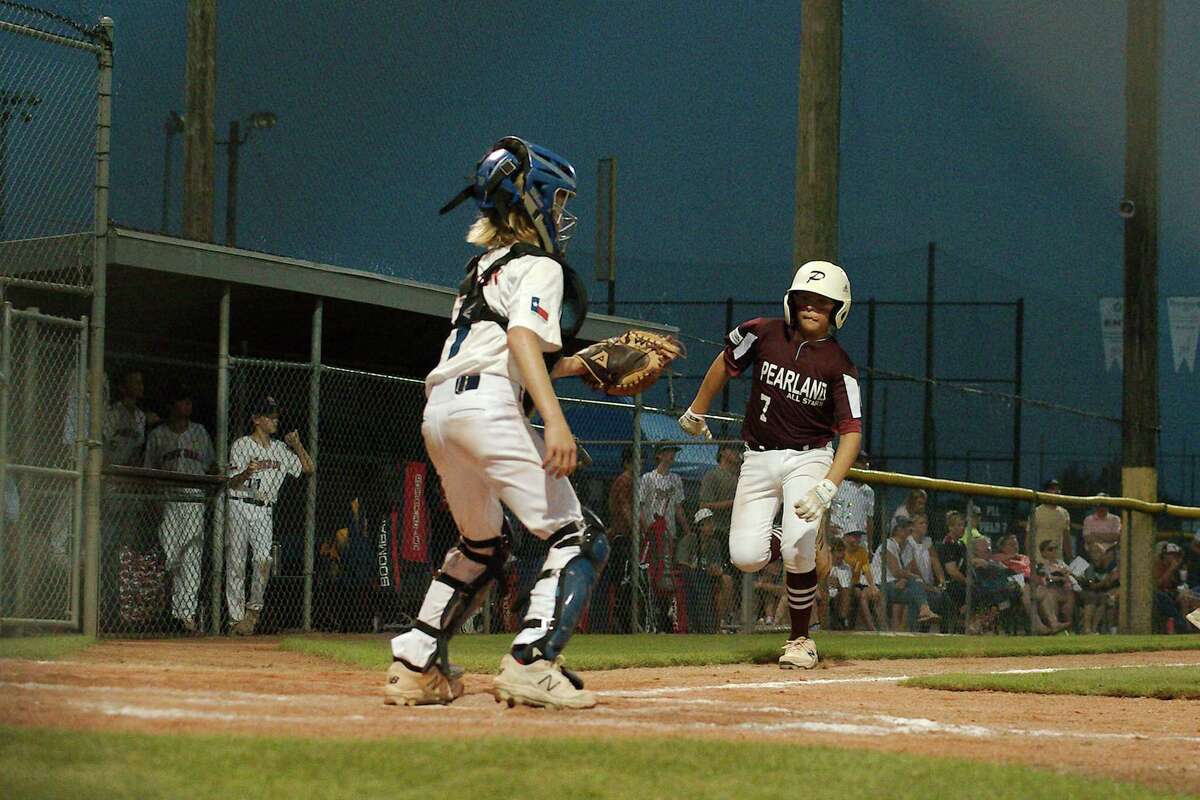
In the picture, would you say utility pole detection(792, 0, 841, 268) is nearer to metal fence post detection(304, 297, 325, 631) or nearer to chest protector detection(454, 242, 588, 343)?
metal fence post detection(304, 297, 325, 631)

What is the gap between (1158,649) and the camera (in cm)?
1301

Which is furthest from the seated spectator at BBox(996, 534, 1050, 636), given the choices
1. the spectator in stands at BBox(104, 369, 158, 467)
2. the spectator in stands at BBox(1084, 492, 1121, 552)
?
the spectator in stands at BBox(104, 369, 158, 467)

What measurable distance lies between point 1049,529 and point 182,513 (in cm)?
894

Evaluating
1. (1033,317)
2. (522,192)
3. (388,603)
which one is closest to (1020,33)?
(1033,317)

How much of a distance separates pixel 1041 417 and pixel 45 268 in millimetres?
19069

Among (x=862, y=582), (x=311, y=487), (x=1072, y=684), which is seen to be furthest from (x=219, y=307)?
(x=1072, y=684)

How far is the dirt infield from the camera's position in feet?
15.8

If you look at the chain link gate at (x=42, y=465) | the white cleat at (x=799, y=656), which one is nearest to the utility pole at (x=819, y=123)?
the white cleat at (x=799, y=656)

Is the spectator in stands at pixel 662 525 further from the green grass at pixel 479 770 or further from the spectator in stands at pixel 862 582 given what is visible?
the green grass at pixel 479 770

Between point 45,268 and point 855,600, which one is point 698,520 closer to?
point 855,600

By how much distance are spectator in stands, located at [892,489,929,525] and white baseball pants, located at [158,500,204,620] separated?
21.3 feet

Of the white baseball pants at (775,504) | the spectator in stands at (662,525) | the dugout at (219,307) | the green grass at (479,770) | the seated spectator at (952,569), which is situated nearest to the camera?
the green grass at (479,770)

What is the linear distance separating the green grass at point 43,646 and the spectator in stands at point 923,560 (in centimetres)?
794

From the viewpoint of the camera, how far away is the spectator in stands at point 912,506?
1523cm
